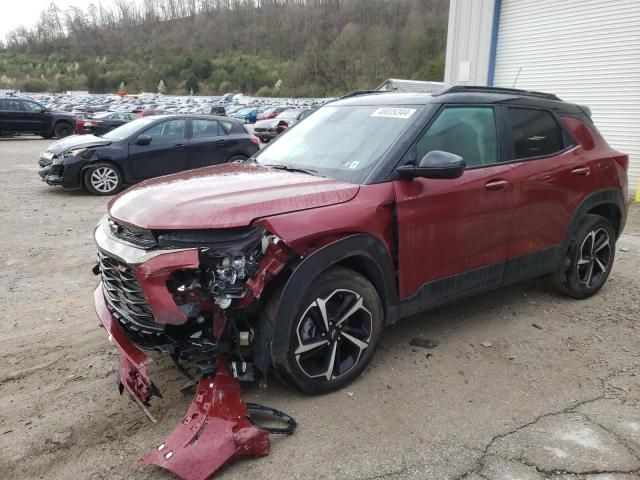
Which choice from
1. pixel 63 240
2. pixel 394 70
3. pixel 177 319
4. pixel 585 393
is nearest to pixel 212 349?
pixel 177 319

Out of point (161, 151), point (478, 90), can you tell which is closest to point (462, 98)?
point (478, 90)

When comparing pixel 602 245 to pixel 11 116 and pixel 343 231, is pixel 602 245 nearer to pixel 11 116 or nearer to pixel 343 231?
pixel 343 231

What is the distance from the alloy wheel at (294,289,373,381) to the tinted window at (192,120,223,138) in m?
8.31

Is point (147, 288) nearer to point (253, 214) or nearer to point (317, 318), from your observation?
point (253, 214)

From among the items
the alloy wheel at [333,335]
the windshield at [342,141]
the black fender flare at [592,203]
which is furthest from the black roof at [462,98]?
the alloy wheel at [333,335]

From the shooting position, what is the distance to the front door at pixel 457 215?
3.32 m

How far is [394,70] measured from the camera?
297ft

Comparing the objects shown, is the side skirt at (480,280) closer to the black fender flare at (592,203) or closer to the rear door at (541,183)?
the rear door at (541,183)

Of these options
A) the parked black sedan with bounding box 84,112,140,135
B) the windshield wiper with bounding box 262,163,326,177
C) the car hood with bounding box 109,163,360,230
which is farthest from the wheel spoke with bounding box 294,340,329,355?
the parked black sedan with bounding box 84,112,140,135

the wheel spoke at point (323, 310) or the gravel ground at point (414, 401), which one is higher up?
the wheel spoke at point (323, 310)

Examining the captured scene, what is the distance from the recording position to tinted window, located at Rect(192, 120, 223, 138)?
419 inches

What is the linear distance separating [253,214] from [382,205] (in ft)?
2.87

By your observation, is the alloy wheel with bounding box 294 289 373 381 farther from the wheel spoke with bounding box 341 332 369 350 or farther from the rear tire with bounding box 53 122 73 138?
the rear tire with bounding box 53 122 73 138

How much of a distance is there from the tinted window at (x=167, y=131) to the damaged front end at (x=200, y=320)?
7.83 metres
